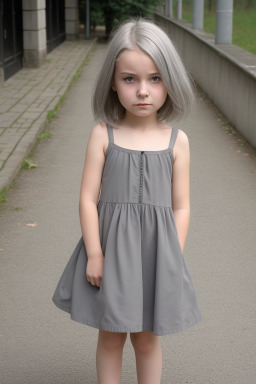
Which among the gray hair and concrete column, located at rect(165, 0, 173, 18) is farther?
concrete column, located at rect(165, 0, 173, 18)

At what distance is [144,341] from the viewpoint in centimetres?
297

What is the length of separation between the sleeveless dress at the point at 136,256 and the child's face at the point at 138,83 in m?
0.15

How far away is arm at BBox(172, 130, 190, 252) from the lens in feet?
9.38

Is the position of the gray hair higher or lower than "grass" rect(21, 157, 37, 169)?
higher

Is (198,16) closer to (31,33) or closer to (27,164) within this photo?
(31,33)

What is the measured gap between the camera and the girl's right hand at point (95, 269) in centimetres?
277

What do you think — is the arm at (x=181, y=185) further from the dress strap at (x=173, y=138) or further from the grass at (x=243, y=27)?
the grass at (x=243, y=27)

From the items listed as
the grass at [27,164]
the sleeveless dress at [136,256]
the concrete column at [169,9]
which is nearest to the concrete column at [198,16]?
the concrete column at [169,9]

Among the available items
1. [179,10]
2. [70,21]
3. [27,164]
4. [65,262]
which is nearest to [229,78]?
[27,164]

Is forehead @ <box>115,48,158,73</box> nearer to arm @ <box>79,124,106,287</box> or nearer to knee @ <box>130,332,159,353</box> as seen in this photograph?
arm @ <box>79,124,106,287</box>

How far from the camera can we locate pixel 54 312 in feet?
14.0

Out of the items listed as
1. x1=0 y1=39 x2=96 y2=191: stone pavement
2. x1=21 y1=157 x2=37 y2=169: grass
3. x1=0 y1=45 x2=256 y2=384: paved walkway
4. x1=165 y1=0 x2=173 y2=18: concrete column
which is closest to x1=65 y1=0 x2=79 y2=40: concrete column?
x1=165 y1=0 x2=173 y2=18: concrete column

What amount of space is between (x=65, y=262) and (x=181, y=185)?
237 cm

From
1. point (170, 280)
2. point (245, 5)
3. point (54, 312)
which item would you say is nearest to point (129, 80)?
point (170, 280)
